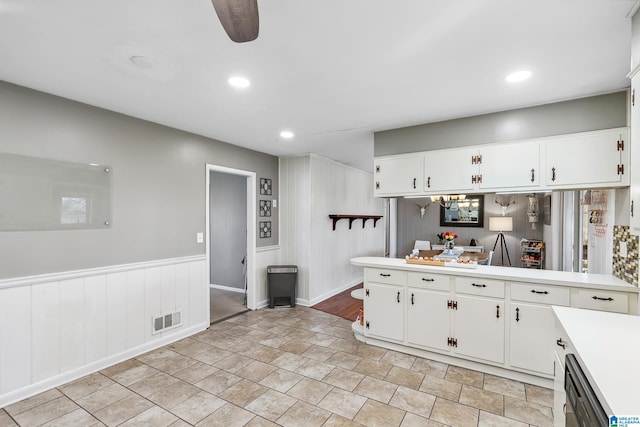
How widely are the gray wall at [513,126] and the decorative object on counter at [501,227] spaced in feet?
11.1

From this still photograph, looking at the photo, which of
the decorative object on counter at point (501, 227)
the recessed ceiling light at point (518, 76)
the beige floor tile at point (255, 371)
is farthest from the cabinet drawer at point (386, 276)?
the decorative object on counter at point (501, 227)

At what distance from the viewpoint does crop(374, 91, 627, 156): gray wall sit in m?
2.57

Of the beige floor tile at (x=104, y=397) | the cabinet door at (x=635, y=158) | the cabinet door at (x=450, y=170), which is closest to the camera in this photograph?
the cabinet door at (x=635, y=158)

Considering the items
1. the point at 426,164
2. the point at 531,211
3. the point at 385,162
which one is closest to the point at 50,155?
the point at 385,162

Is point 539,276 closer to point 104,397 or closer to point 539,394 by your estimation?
point 539,394

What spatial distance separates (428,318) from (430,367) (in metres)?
0.45

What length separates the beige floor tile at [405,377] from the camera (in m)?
2.59

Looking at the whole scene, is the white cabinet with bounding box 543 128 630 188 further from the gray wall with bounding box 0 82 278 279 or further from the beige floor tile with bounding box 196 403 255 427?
the gray wall with bounding box 0 82 278 279

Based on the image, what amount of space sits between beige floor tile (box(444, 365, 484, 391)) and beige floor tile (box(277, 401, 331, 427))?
4.06 ft

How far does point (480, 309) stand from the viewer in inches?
110

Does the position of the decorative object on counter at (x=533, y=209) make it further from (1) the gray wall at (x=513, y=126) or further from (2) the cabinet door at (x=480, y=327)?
(2) the cabinet door at (x=480, y=327)


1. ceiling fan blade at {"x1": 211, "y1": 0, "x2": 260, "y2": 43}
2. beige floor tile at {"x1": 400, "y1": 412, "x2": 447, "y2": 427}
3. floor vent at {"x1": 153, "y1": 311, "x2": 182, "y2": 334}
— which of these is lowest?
beige floor tile at {"x1": 400, "y1": 412, "x2": 447, "y2": 427}

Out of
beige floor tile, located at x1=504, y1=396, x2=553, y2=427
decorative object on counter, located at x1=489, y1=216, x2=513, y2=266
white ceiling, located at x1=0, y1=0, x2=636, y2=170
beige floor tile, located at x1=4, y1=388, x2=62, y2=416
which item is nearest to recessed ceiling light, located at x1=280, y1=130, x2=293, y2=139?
white ceiling, located at x1=0, y1=0, x2=636, y2=170

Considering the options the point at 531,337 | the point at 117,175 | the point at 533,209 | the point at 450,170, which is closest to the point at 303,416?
the point at 531,337
